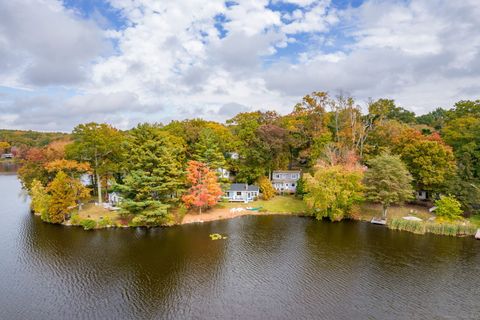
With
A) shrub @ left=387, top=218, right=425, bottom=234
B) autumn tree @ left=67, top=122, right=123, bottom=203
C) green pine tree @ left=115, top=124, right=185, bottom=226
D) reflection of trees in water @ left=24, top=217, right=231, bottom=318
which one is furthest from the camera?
autumn tree @ left=67, top=122, right=123, bottom=203

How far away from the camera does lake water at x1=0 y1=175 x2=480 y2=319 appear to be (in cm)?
1825

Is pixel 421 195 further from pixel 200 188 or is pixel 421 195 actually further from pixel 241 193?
pixel 200 188

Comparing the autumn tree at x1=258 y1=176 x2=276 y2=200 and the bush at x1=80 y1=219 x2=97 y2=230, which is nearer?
the bush at x1=80 y1=219 x2=97 y2=230

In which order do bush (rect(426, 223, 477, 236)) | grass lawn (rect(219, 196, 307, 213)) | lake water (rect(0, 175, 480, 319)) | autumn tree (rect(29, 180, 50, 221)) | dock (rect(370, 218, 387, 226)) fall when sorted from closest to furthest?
1. lake water (rect(0, 175, 480, 319))
2. bush (rect(426, 223, 477, 236))
3. dock (rect(370, 218, 387, 226))
4. autumn tree (rect(29, 180, 50, 221))
5. grass lawn (rect(219, 196, 307, 213))

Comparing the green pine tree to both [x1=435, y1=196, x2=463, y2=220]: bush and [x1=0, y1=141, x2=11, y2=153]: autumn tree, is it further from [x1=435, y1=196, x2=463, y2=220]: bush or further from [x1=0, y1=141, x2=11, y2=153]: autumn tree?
[x1=0, y1=141, x2=11, y2=153]: autumn tree

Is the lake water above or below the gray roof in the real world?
below

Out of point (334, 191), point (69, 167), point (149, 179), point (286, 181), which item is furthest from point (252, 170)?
point (69, 167)

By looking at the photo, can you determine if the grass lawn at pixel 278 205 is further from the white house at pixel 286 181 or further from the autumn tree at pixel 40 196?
the autumn tree at pixel 40 196

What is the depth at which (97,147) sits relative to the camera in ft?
123

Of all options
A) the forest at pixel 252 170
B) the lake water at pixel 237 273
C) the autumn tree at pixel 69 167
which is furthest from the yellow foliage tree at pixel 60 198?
the autumn tree at pixel 69 167

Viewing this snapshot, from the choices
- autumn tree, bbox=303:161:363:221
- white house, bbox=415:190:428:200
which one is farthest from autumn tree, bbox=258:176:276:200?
white house, bbox=415:190:428:200

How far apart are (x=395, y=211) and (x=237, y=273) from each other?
2522cm

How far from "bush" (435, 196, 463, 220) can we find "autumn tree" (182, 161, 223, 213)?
26345mm

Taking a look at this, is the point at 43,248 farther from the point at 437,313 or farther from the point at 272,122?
the point at 272,122
